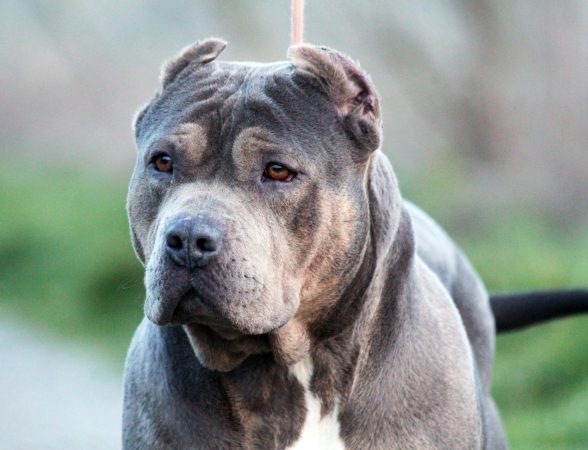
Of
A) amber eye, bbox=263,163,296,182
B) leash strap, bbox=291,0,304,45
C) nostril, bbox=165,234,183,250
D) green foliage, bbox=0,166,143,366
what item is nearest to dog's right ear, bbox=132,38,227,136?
leash strap, bbox=291,0,304,45

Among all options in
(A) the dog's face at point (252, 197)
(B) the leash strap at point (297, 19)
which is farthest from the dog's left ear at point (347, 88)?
(B) the leash strap at point (297, 19)

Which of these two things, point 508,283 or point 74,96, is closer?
point 508,283

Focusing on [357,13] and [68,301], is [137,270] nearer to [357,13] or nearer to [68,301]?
[68,301]

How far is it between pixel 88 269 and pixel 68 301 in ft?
1.01

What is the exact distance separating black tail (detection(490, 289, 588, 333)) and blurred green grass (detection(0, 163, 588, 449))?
1.50 metres

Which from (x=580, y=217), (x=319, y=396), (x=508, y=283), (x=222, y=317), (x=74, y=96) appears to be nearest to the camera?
→ (x=222, y=317)

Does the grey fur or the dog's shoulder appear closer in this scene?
the grey fur

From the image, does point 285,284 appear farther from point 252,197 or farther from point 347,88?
point 347,88

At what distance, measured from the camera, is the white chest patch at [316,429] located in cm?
422

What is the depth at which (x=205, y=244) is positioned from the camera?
12.5ft

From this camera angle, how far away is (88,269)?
9711 millimetres

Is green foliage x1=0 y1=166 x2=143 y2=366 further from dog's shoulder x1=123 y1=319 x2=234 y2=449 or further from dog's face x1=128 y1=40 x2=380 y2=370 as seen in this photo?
dog's face x1=128 y1=40 x2=380 y2=370

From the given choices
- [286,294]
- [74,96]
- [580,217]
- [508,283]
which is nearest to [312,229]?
[286,294]

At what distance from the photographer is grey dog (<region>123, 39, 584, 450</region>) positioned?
3.97m
